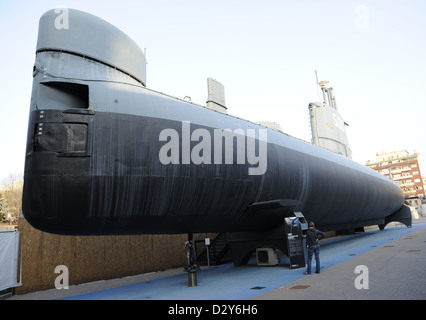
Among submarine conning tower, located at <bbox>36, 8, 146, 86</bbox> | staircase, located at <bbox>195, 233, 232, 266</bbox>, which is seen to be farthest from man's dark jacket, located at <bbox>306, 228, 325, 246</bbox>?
submarine conning tower, located at <bbox>36, 8, 146, 86</bbox>

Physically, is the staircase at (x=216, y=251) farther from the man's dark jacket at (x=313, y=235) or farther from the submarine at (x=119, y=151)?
the man's dark jacket at (x=313, y=235)

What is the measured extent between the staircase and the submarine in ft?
17.5

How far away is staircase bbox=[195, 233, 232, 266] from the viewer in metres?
15.2

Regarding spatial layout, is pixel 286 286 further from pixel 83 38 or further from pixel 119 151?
pixel 83 38

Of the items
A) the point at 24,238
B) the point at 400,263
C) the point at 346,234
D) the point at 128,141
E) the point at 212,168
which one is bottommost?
the point at 346,234

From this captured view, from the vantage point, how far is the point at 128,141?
23.8 ft

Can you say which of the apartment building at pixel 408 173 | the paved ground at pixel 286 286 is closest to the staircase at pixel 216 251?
the paved ground at pixel 286 286

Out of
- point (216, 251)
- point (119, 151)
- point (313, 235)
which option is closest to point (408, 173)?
point (216, 251)

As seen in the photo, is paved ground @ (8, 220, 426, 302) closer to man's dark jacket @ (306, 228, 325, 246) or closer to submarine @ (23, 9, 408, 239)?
man's dark jacket @ (306, 228, 325, 246)

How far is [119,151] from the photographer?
7098 millimetres

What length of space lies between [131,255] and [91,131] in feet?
27.9

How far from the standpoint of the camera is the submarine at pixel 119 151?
6.75 meters
